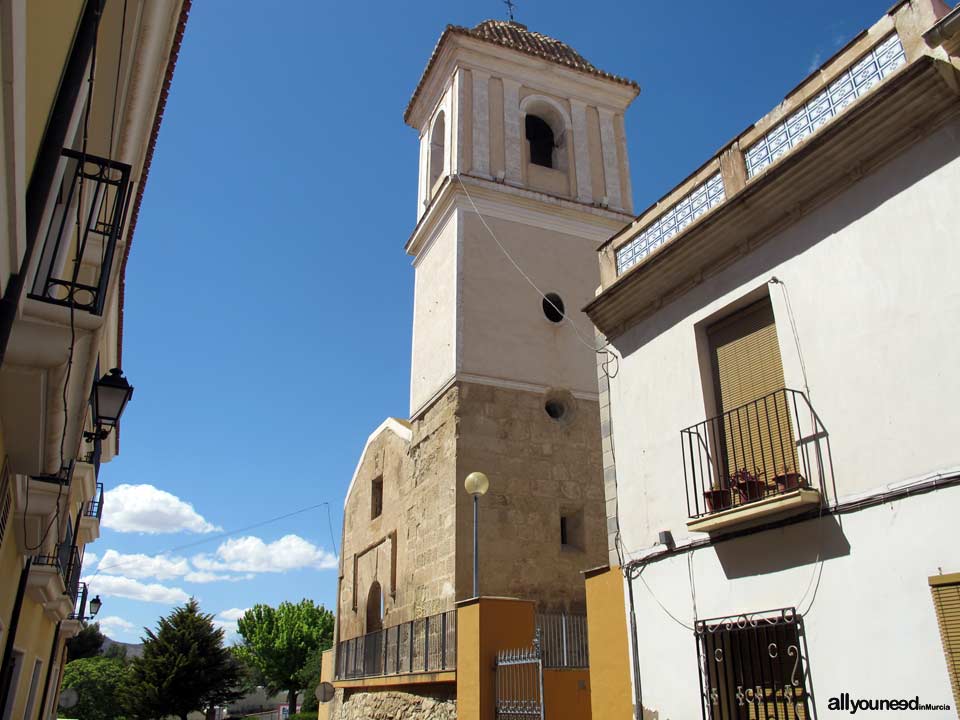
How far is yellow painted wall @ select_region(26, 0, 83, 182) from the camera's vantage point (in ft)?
10.8

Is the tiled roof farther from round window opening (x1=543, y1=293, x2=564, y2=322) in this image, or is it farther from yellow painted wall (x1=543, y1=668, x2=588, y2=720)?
yellow painted wall (x1=543, y1=668, x2=588, y2=720)

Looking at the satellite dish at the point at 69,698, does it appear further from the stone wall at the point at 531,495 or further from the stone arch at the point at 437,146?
the stone arch at the point at 437,146

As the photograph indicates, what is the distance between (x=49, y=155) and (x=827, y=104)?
17.5 ft

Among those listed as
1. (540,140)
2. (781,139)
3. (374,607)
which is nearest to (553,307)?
(540,140)

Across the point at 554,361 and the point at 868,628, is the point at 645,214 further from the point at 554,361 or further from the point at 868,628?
the point at 554,361

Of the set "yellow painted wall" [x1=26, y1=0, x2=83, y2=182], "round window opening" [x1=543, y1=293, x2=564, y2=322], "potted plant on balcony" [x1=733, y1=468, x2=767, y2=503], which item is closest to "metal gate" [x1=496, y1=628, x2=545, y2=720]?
"potted plant on balcony" [x1=733, y1=468, x2=767, y2=503]

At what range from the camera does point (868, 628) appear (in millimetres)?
5066

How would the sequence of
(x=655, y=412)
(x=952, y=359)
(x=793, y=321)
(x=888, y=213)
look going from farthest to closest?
1. (x=655, y=412)
2. (x=793, y=321)
3. (x=888, y=213)
4. (x=952, y=359)

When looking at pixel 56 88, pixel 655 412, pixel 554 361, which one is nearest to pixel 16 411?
pixel 56 88

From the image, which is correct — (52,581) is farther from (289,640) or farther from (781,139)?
(289,640)

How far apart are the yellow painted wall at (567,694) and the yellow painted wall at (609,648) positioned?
4.43ft

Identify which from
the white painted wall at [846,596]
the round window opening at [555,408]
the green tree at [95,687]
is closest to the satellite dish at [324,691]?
the round window opening at [555,408]

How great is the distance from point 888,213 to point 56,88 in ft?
17.0

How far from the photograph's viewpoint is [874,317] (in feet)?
17.9
